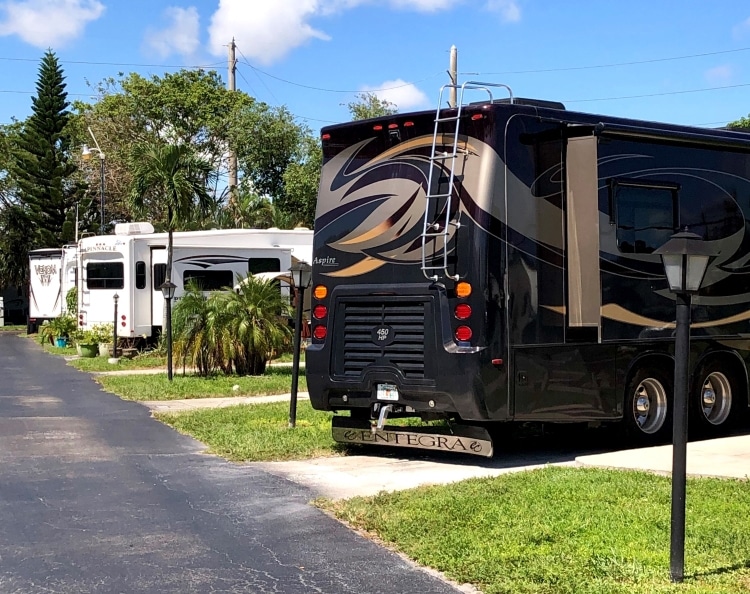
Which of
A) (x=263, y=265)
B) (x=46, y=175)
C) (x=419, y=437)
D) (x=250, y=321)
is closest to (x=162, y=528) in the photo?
(x=419, y=437)

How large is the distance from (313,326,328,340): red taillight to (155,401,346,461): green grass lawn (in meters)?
1.27

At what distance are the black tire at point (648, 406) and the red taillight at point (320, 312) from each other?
128 inches

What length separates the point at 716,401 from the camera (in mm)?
11578

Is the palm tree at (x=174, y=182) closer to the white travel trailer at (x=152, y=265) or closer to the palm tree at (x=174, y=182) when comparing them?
the palm tree at (x=174, y=182)

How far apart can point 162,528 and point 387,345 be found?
3.26 m

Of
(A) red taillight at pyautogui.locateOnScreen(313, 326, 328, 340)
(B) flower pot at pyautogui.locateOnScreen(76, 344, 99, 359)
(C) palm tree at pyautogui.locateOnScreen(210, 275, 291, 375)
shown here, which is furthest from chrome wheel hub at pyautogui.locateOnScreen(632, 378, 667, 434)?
(B) flower pot at pyautogui.locateOnScreen(76, 344, 99, 359)

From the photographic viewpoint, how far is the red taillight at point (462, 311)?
9375 millimetres

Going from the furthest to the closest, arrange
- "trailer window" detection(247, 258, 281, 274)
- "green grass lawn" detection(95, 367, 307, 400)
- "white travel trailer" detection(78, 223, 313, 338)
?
"trailer window" detection(247, 258, 281, 274) < "white travel trailer" detection(78, 223, 313, 338) < "green grass lawn" detection(95, 367, 307, 400)

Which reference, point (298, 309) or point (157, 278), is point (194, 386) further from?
point (157, 278)

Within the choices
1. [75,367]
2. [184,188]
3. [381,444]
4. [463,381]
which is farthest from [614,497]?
[75,367]

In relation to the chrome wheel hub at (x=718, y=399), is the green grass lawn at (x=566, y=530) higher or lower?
lower

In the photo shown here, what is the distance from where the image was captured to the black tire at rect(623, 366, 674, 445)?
34.5 feet

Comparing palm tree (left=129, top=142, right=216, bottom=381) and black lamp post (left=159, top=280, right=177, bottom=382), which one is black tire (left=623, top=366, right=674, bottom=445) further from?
palm tree (left=129, top=142, right=216, bottom=381)

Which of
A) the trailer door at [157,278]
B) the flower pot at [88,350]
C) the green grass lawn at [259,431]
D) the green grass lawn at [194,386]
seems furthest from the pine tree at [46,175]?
the green grass lawn at [259,431]
